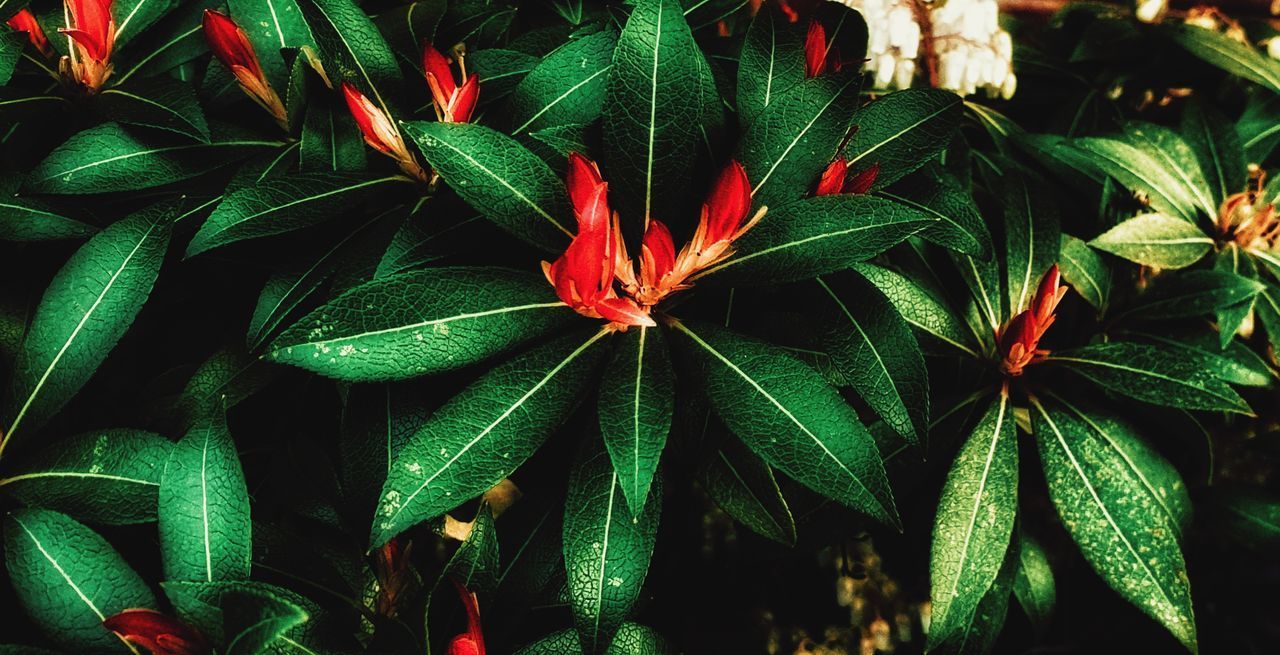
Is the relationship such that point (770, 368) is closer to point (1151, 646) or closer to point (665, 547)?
A: point (665, 547)

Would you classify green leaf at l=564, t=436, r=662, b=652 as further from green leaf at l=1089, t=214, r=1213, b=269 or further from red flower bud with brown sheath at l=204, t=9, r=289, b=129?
green leaf at l=1089, t=214, r=1213, b=269

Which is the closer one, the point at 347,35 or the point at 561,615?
the point at 347,35

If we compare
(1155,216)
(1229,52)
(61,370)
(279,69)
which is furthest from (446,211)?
(1229,52)

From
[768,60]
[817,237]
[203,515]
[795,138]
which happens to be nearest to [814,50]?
[768,60]

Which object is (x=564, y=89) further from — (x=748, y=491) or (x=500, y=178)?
(x=748, y=491)

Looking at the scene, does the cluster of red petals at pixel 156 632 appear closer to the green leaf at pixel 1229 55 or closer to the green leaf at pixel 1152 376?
the green leaf at pixel 1152 376

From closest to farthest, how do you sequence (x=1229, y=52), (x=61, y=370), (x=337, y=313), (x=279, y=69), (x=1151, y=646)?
(x=337, y=313)
(x=61, y=370)
(x=279, y=69)
(x=1151, y=646)
(x=1229, y=52)
